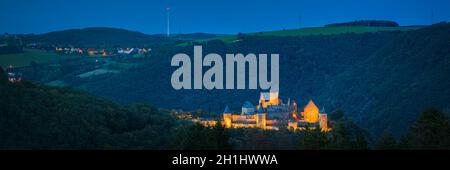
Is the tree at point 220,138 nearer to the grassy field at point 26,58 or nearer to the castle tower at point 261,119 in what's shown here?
the castle tower at point 261,119

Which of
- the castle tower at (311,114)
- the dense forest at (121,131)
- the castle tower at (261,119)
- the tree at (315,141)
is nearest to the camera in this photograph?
the tree at (315,141)

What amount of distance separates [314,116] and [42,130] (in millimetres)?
21941

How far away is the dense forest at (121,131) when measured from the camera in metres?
19.6

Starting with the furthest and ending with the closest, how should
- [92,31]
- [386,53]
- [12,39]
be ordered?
[92,31], [386,53], [12,39]

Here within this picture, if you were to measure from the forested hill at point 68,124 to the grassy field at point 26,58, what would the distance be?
1429cm

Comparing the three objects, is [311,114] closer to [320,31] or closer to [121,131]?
[121,131]

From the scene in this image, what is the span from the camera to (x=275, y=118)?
41.7 m

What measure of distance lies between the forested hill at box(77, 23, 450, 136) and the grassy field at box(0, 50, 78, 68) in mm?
4896

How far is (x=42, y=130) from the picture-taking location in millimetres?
24109

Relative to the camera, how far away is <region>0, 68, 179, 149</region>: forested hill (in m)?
23.1

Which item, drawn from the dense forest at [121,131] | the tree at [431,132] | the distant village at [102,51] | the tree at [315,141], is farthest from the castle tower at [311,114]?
the distant village at [102,51]

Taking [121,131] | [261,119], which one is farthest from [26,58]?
[121,131]
